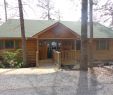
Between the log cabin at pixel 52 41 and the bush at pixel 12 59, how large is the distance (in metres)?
1.55

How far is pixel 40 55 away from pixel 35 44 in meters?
1.50

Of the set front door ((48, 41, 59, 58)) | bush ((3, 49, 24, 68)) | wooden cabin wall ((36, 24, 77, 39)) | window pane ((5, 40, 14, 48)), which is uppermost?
wooden cabin wall ((36, 24, 77, 39))

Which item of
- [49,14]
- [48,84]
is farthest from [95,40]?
[49,14]

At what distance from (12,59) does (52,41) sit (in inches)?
241

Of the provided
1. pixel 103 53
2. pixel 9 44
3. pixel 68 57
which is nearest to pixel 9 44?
pixel 9 44

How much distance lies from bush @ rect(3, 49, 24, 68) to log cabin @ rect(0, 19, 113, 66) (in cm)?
155

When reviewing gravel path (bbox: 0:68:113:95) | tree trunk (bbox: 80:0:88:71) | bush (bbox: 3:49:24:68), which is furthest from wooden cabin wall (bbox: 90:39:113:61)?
gravel path (bbox: 0:68:113:95)

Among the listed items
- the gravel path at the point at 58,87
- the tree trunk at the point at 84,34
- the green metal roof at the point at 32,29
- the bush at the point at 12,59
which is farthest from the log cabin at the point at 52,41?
the gravel path at the point at 58,87

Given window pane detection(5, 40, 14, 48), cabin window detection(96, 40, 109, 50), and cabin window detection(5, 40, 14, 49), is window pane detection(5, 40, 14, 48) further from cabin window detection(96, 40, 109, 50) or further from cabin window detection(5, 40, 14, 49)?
cabin window detection(96, 40, 109, 50)

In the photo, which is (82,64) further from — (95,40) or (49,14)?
(49,14)

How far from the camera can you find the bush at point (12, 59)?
2332cm

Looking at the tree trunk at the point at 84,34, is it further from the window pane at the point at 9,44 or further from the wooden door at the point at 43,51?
the window pane at the point at 9,44

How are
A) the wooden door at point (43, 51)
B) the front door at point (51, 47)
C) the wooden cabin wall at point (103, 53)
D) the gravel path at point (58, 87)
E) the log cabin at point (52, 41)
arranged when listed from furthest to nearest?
1. the front door at point (51, 47)
2. the wooden cabin wall at point (103, 53)
3. the wooden door at point (43, 51)
4. the log cabin at point (52, 41)
5. the gravel path at point (58, 87)

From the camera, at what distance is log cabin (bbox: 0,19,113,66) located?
25.0 metres
